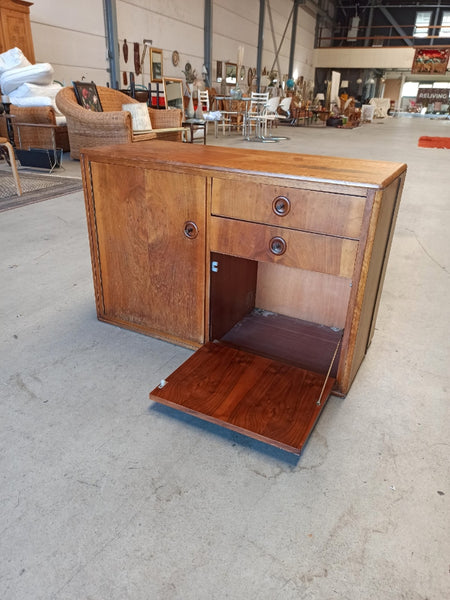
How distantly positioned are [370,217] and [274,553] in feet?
2.85

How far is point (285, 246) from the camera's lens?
132 centimetres

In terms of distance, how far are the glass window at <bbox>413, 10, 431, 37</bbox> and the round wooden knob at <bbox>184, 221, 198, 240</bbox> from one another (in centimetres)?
2572

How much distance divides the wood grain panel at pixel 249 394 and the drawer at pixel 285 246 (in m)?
0.39

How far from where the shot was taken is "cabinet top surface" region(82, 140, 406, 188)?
48.2 inches

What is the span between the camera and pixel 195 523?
989 millimetres

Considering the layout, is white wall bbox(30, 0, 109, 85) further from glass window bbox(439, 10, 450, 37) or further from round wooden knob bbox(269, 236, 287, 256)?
glass window bbox(439, 10, 450, 37)

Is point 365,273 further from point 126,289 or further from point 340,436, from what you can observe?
point 126,289

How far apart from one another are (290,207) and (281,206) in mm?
30

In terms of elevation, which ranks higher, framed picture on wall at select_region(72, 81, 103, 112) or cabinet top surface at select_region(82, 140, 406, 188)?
framed picture on wall at select_region(72, 81, 103, 112)

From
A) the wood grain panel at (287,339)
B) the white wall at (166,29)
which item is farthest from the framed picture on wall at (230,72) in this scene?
the wood grain panel at (287,339)

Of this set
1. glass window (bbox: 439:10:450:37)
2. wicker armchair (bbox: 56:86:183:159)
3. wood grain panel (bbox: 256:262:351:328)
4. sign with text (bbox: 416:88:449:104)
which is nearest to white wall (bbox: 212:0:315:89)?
glass window (bbox: 439:10:450:37)

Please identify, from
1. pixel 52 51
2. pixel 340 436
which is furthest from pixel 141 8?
pixel 340 436

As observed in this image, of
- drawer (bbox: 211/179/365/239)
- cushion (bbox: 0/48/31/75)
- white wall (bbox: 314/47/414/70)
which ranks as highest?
white wall (bbox: 314/47/414/70)

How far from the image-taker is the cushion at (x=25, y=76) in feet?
19.2
